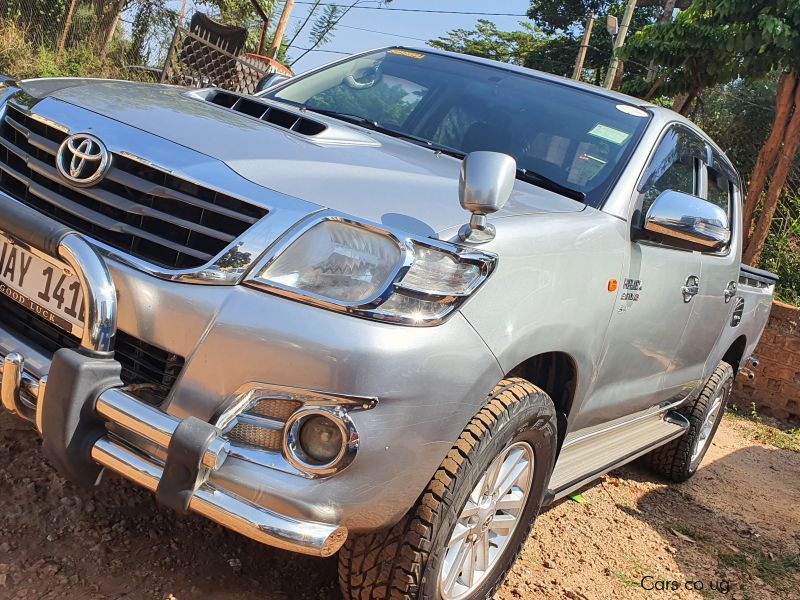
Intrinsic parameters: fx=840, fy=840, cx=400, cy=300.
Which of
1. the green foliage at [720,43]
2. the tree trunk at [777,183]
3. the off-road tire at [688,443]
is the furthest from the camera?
the tree trunk at [777,183]

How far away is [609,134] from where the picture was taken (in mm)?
3213

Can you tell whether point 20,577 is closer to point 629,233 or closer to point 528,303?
point 528,303

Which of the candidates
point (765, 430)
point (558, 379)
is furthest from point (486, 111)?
point (765, 430)

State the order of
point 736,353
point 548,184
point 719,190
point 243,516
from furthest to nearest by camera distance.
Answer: point 736,353
point 719,190
point 548,184
point 243,516

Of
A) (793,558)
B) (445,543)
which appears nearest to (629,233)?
(445,543)

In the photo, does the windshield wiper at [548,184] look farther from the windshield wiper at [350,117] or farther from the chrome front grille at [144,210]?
the chrome front grille at [144,210]

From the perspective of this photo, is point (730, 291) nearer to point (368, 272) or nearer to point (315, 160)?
point (315, 160)

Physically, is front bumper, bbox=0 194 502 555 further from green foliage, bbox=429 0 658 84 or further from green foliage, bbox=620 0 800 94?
green foliage, bbox=429 0 658 84

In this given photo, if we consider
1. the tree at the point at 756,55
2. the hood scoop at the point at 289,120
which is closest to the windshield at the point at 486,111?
the hood scoop at the point at 289,120

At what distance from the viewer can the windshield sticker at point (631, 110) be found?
132 inches

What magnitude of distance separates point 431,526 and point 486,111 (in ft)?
6.12

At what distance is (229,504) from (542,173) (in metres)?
1.78

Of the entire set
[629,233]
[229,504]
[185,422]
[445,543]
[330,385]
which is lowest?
[445,543]

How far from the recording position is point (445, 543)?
2.21 metres
